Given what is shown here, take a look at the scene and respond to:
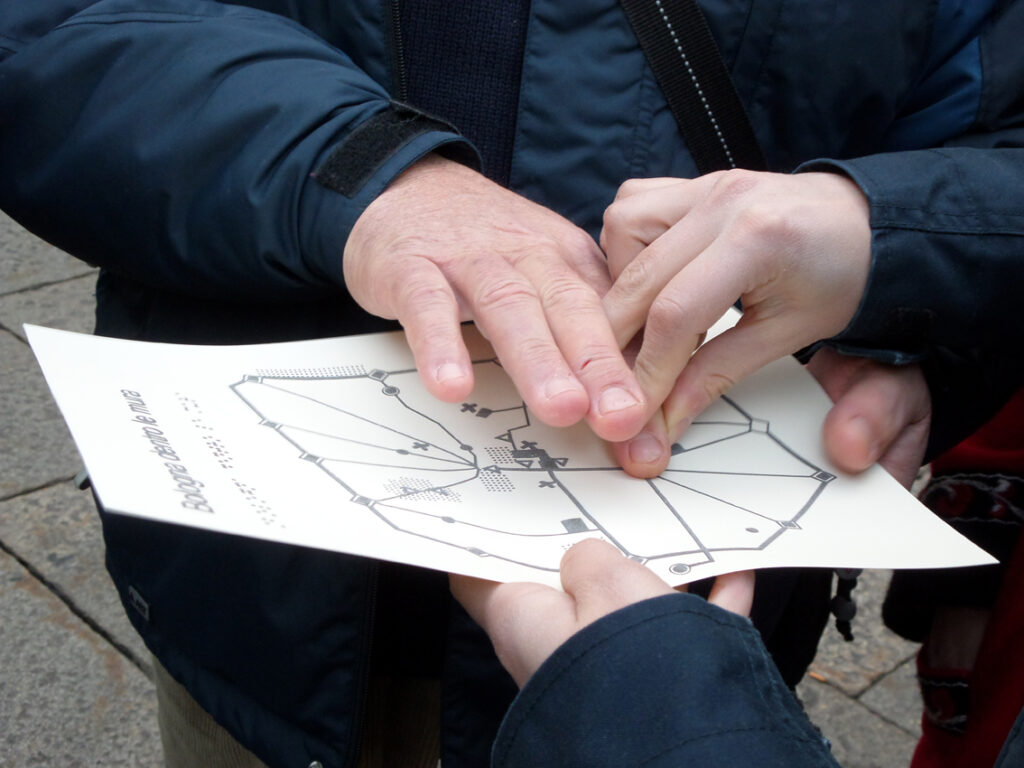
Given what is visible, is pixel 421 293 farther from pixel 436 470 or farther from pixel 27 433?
pixel 27 433

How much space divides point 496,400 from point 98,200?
438 millimetres

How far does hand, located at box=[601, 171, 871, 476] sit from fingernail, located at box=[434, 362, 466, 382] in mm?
184

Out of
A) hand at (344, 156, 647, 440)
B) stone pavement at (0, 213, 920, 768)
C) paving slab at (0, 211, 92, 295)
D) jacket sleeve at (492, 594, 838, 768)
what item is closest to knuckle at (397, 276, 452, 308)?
hand at (344, 156, 647, 440)

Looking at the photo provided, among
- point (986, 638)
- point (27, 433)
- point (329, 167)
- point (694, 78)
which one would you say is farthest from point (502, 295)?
point (27, 433)

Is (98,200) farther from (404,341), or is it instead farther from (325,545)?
(325,545)

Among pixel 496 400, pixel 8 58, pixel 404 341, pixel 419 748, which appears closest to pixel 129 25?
pixel 8 58

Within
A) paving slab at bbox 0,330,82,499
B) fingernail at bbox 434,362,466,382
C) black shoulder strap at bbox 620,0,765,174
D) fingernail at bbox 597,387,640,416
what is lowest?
paving slab at bbox 0,330,82,499

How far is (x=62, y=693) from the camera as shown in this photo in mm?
2205

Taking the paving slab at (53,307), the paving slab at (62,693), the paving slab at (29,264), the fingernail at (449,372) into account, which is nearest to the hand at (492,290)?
the fingernail at (449,372)

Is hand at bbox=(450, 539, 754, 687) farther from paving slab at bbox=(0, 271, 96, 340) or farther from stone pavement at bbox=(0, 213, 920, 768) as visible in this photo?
paving slab at bbox=(0, 271, 96, 340)

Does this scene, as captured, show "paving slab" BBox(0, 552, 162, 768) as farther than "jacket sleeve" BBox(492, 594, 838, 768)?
A: Yes

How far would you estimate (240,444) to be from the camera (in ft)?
2.94

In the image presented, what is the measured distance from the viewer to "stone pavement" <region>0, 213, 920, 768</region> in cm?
215

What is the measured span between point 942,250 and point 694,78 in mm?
299
